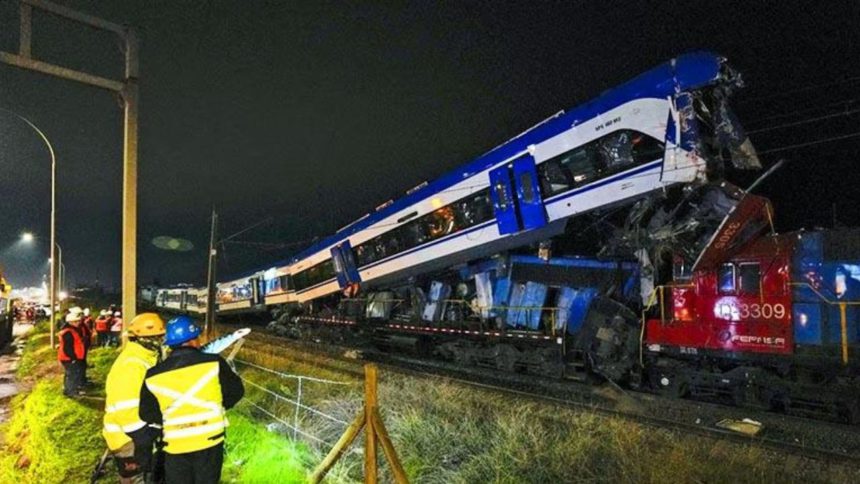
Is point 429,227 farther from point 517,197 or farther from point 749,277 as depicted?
point 749,277

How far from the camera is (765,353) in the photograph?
337 inches

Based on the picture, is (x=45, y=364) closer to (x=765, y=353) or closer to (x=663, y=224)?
(x=663, y=224)

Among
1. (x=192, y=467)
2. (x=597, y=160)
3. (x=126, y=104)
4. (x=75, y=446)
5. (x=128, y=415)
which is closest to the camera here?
(x=192, y=467)

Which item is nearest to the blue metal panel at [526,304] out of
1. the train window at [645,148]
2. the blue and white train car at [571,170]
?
the blue and white train car at [571,170]

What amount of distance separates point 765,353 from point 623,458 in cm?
449

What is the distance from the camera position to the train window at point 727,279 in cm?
922

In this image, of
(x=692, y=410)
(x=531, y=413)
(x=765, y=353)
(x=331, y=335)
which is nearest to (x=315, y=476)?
(x=531, y=413)

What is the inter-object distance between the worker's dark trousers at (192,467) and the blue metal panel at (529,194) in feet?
28.5

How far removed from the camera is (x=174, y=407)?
3.75 m

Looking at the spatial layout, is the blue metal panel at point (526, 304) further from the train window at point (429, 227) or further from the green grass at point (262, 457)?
the green grass at point (262, 457)

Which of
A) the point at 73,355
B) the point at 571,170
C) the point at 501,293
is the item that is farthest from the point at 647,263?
the point at 73,355

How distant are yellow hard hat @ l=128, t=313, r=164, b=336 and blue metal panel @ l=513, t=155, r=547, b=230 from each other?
8.25 m

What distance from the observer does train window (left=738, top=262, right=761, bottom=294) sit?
8945mm

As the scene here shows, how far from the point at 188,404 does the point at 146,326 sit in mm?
1177
